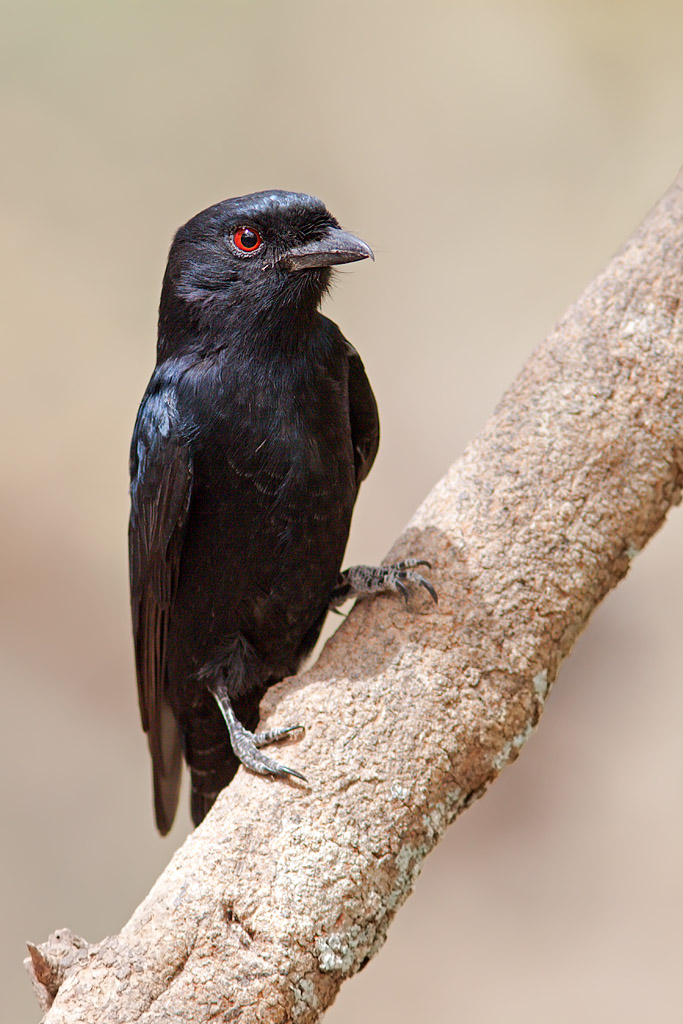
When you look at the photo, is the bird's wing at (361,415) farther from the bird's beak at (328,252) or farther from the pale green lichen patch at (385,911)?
the pale green lichen patch at (385,911)

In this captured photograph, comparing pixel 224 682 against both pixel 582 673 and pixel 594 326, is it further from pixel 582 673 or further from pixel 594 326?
pixel 582 673

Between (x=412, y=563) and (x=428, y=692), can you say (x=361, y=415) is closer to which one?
(x=412, y=563)

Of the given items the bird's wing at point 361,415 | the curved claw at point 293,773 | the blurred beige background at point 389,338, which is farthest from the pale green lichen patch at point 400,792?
the blurred beige background at point 389,338

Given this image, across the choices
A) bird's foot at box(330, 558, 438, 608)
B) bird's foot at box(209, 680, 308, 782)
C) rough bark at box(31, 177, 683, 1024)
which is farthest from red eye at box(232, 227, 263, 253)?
bird's foot at box(209, 680, 308, 782)

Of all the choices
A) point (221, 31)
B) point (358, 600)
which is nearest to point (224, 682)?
point (358, 600)

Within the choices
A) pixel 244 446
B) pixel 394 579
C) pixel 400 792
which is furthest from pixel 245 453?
pixel 400 792

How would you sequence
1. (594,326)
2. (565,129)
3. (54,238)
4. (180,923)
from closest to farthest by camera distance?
(180,923), (594,326), (54,238), (565,129)

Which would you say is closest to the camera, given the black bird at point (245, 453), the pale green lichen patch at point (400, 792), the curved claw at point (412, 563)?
the pale green lichen patch at point (400, 792)
